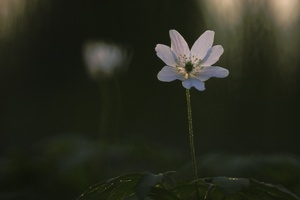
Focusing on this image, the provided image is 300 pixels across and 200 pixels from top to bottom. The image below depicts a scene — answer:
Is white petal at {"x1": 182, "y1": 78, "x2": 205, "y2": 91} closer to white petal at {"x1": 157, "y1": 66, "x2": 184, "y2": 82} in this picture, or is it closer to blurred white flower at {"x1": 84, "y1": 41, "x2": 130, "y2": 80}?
white petal at {"x1": 157, "y1": 66, "x2": 184, "y2": 82}

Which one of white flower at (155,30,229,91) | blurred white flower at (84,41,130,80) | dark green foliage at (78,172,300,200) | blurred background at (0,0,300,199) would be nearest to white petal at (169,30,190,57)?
white flower at (155,30,229,91)

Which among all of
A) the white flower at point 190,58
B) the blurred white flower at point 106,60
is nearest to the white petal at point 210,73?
the white flower at point 190,58

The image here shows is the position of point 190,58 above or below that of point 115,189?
above

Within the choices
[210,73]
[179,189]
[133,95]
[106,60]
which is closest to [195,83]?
[210,73]

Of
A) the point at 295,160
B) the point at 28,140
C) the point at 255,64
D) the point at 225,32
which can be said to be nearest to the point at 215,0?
the point at 225,32

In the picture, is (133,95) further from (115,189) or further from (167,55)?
(115,189)

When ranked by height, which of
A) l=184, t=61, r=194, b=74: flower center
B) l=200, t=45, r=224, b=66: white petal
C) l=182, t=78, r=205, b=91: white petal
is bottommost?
l=182, t=78, r=205, b=91: white petal
